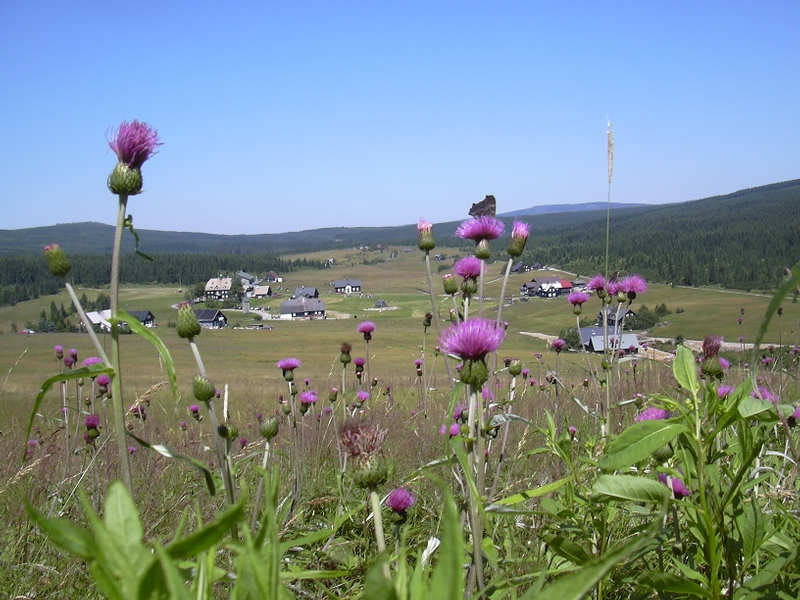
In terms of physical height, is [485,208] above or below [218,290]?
above

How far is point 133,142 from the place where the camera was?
85.9 inches

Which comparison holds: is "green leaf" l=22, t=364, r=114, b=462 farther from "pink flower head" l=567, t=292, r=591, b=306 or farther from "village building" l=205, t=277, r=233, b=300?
"village building" l=205, t=277, r=233, b=300

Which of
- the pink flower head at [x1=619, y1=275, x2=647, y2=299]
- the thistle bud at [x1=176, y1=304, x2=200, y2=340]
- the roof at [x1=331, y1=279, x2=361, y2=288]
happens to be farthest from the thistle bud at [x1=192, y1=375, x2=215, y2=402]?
the roof at [x1=331, y1=279, x2=361, y2=288]

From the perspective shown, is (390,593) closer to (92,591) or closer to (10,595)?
(92,591)

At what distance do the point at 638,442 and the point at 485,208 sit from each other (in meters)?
1.88

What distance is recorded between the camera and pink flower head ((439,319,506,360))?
1951 millimetres

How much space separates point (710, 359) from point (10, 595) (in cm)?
312

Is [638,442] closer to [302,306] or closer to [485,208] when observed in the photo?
[485,208]

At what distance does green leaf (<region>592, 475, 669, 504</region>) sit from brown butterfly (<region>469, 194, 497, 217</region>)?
175cm

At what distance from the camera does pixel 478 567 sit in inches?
63.1

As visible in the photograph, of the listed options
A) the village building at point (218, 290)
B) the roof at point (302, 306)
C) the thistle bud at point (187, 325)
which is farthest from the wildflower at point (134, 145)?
the village building at point (218, 290)

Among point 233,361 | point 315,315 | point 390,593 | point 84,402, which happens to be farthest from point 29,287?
point 390,593

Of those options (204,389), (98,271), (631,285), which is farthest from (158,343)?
(98,271)

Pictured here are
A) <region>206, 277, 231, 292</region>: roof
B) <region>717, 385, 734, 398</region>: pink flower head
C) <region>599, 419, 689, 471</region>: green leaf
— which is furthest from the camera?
<region>206, 277, 231, 292</region>: roof
